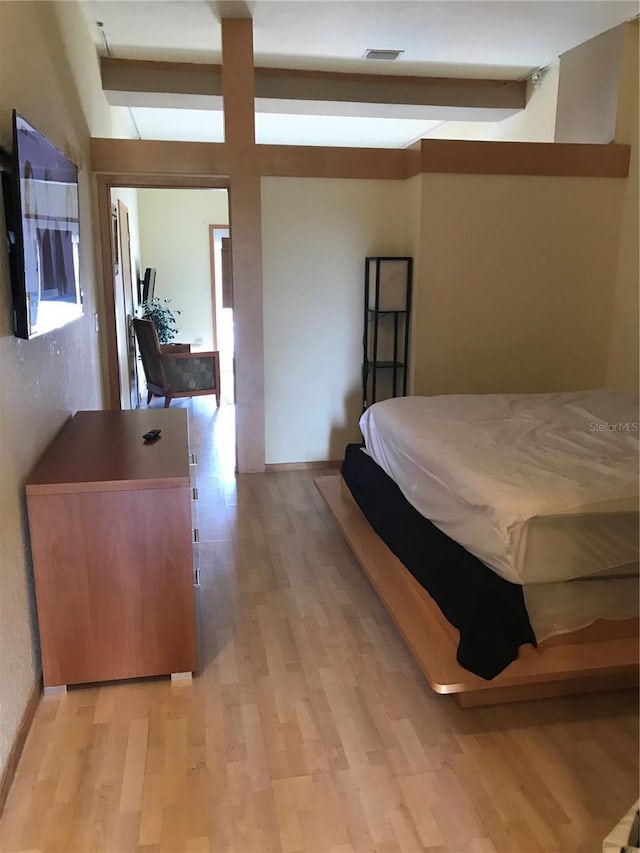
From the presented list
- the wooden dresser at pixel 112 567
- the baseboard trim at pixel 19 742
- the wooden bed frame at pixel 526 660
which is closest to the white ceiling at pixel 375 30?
the wooden dresser at pixel 112 567

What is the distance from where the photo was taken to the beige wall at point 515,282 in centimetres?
404

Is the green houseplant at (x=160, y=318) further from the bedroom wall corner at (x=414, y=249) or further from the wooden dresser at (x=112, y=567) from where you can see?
the wooden dresser at (x=112, y=567)

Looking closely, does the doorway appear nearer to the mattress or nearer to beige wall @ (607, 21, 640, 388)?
beige wall @ (607, 21, 640, 388)

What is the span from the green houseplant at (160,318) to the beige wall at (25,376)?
4260mm

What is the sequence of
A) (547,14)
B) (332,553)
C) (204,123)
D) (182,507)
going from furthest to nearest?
(204,123) < (547,14) < (332,553) < (182,507)

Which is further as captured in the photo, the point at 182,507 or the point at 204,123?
the point at 204,123

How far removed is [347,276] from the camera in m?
4.34

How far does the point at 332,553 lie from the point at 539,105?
3.91 m

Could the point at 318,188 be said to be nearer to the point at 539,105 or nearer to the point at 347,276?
the point at 347,276

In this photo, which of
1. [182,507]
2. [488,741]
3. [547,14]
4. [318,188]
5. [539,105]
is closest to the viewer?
[488,741]

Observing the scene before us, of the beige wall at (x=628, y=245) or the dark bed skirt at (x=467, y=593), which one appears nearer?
the dark bed skirt at (x=467, y=593)

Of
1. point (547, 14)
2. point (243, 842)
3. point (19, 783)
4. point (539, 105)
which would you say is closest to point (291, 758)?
point (243, 842)

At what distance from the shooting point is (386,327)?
14.4 feet

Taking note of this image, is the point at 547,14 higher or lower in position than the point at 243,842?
higher
